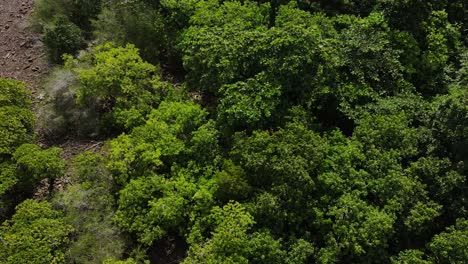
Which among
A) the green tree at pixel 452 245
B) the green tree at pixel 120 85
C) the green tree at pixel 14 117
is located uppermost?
the green tree at pixel 452 245

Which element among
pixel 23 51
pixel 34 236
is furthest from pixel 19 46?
pixel 34 236

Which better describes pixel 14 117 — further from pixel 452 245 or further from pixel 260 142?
pixel 452 245

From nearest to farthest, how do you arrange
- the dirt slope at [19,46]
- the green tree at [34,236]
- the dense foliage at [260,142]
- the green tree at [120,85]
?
1. the green tree at [34,236]
2. the dense foliage at [260,142]
3. the green tree at [120,85]
4. the dirt slope at [19,46]

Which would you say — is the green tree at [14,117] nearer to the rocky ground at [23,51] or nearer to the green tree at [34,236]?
the rocky ground at [23,51]

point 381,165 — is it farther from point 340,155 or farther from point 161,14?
point 161,14

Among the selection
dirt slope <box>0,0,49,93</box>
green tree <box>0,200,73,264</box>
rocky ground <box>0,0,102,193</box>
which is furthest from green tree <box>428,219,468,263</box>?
dirt slope <box>0,0,49,93</box>

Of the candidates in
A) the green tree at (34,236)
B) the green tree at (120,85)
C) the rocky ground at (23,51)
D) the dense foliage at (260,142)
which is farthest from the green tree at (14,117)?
the green tree at (34,236)

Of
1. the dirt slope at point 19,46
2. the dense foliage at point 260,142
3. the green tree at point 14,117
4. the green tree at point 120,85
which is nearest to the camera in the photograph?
the dense foliage at point 260,142
